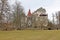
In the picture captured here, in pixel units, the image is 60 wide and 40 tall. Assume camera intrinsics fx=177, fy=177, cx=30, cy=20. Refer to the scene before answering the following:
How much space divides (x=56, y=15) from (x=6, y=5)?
49620 millimetres

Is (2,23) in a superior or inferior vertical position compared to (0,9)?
inferior

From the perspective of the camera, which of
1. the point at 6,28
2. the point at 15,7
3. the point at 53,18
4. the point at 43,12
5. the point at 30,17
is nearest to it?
the point at 6,28

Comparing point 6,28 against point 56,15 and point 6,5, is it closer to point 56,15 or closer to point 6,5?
point 6,5

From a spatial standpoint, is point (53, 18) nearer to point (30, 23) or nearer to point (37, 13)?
point (30, 23)

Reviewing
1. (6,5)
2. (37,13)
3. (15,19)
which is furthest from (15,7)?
(37,13)

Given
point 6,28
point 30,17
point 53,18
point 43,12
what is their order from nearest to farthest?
1. point 6,28
2. point 53,18
3. point 30,17
4. point 43,12

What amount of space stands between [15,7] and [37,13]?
1606 inches

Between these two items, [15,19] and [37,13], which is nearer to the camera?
[15,19]

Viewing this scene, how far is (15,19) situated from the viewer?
230 feet

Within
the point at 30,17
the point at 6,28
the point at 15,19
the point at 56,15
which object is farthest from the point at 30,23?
the point at 6,28

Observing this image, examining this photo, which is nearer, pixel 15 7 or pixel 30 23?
pixel 15 7

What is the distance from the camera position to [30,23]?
288 feet

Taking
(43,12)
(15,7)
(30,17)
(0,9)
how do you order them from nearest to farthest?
(0,9), (15,7), (30,17), (43,12)

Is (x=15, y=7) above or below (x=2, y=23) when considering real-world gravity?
above
